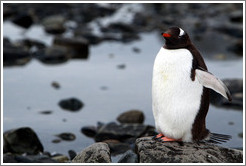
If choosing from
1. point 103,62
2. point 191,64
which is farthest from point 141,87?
point 191,64

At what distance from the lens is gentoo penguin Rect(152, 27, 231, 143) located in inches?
180

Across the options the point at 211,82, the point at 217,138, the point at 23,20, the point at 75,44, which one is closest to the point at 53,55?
the point at 75,44

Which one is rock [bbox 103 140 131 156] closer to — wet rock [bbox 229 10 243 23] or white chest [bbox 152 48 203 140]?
white chest [bbox 152 48 203 140]

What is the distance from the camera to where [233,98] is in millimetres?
8109

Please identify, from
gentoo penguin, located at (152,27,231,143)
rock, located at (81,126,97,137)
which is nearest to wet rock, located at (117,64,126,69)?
rock, located at (81,126,97,137)

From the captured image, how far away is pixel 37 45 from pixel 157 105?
22.7ft

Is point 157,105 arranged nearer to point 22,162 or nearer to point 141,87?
point 22,162

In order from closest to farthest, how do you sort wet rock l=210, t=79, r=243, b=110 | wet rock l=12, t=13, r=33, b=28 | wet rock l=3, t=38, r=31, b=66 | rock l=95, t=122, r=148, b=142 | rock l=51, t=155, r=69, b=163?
rock l=51, t=155, r=69, b=163
rock l=95, t=122, r=148, b=142
wet rock l=210, t=79, r=243, b=110
wet rock l=3, t=38, r=31, b=66
wet rock l=12, t=13, r=33, b=28

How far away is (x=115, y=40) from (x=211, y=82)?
7.64 metres

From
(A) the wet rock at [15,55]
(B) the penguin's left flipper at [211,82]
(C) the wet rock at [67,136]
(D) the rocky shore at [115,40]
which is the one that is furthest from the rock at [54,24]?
(B) the penguin's left flipper at [211,82]

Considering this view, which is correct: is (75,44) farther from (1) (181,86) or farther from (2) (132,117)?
(1) (181,86)

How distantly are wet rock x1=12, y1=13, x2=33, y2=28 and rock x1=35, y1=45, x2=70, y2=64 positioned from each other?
130 inches

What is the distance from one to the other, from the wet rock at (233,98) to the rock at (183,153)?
308 cm

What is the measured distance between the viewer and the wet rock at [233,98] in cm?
793
